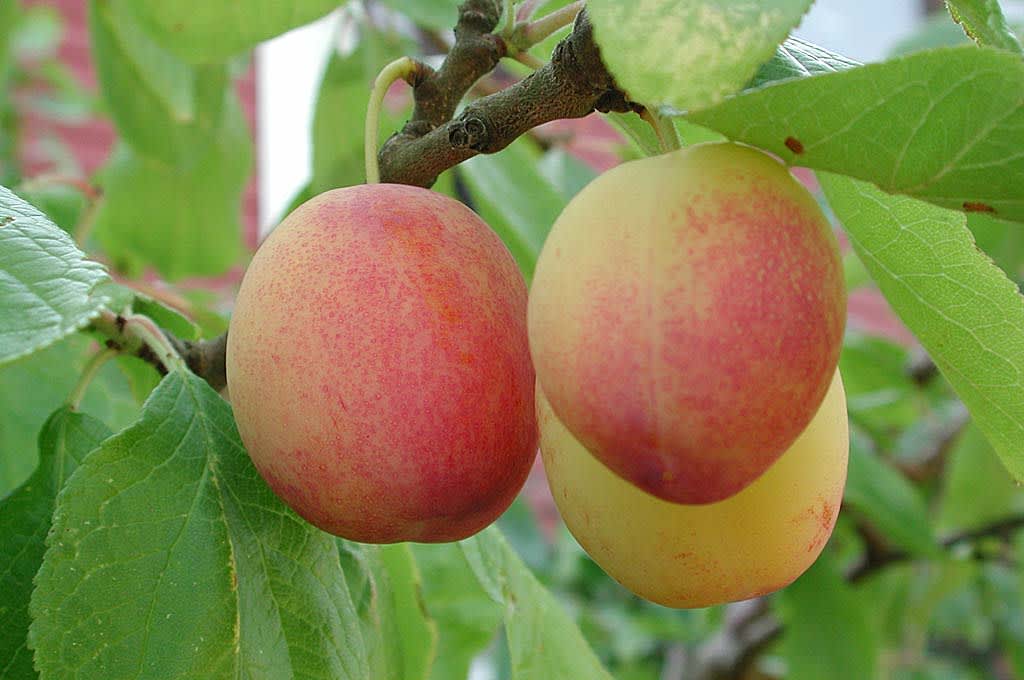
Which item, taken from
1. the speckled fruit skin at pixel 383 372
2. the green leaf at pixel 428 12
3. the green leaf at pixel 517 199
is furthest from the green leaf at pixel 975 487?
the speckled fruit skin at pixel 383 372

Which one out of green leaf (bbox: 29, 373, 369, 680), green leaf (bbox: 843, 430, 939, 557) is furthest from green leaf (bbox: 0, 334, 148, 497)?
green leaf (bbox: 843, 430, 939, 557)

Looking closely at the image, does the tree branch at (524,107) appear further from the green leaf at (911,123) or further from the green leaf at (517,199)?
the green leaf at (517,199)

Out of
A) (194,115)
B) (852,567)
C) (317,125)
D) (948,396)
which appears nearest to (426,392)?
(317,125)

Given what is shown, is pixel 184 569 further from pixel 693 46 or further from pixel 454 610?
pixel 454 610

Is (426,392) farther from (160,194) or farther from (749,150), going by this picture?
(160,194)

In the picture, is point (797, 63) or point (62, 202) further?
point (62, 202)

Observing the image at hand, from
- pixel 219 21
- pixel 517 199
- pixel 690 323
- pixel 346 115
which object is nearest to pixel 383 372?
pixel 690 323
